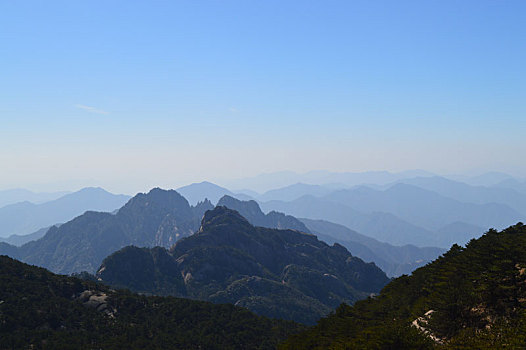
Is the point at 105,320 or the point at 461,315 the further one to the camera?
the point at 105,320

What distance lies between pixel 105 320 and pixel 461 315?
9904 cm

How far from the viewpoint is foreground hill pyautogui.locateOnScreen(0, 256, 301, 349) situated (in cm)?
8862

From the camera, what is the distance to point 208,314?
122 meters

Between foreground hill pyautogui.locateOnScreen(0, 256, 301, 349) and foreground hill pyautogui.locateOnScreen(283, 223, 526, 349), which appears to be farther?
foreground hill pyautogui.locateOnScreen(0, 256, 301, 349)

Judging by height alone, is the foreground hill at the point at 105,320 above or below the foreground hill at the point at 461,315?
below

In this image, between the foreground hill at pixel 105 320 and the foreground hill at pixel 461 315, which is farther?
the foreground hill at pixel 105 320

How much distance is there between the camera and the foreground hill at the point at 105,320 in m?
88.6

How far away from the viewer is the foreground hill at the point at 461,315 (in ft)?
143

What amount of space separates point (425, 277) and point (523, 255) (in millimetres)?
29608

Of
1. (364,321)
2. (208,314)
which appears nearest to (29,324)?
(208,314)

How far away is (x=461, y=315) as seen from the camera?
5306 cm

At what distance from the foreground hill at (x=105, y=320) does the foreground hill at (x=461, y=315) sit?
40.5 meters

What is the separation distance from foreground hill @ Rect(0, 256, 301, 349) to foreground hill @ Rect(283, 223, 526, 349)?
133 feet

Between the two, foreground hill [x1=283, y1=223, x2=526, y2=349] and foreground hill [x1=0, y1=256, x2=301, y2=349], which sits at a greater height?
foreground hill [x1=283, y1=223, x2=526, y2=349]
